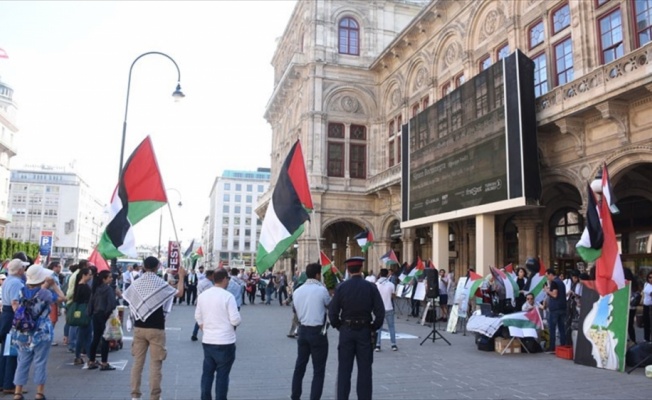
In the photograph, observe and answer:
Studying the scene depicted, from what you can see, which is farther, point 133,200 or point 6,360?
point 133,200

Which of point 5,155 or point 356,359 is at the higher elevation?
point 5,155

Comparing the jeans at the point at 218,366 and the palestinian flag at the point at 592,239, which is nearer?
the jeans at the point at 218,366

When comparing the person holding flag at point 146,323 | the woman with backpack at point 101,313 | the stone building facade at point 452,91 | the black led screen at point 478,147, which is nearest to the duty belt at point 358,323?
the person holding flag at point 146,323

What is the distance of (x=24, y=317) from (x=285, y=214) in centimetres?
445

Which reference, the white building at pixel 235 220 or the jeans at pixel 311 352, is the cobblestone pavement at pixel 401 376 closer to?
the jeans at pixel 311 352

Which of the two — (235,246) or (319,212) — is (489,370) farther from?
(235,246)

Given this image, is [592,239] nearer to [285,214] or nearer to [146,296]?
[285,214]

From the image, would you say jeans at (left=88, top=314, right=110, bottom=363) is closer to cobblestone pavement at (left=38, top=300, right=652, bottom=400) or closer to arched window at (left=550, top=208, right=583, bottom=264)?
cobblestone pavement at (left=38, top=300, right=652, bottom=400)

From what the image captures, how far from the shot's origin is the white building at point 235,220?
112000 mm

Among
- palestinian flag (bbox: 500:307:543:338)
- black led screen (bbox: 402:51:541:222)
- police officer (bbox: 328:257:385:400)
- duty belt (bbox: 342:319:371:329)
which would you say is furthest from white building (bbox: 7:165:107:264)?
duty belt (bbox: 342:319:371:329)

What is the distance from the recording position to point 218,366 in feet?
20.2

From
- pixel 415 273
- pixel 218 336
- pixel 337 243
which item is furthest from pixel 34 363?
pixel 337 243

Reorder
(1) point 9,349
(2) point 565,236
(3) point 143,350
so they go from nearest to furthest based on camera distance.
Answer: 1. (3) point 143,350
2. (1) point 9,349
3. (2) point 565,236

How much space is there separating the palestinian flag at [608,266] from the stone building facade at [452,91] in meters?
5.53
